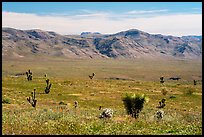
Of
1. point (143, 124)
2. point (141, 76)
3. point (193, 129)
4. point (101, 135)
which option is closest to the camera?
point (101, 135)

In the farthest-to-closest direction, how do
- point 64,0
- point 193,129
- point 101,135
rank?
point 193,129 → point 101,135 → point 64,0

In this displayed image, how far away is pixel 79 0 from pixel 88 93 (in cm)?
4878

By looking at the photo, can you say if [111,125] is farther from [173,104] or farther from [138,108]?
[173,104]

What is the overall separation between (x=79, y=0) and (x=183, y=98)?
4950 cm

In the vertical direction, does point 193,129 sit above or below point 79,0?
below

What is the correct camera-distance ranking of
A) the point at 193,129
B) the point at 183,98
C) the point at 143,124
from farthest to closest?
the point at 183,98 → the point at 143,124 → the point at 193,129

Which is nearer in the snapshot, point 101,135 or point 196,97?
point 101,135

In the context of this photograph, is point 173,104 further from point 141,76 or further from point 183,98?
point 141,76

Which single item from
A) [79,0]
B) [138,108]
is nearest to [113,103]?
[138,108]

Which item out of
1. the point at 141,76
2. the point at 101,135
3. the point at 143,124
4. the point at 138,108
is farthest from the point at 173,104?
the point at 141,76

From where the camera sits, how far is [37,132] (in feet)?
44.2

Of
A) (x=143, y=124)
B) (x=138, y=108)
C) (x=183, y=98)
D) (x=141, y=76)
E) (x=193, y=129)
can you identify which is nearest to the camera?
(x=193, y=129)

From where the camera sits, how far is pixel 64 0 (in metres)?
10.6

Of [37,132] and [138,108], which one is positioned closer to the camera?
[37,132]
